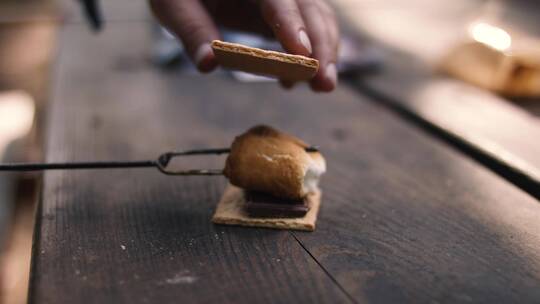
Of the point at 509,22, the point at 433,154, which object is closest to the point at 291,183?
the point at 433,154

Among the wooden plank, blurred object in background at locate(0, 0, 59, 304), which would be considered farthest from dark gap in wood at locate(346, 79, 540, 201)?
blurred object in background at locate(0, 0, 59, 304)

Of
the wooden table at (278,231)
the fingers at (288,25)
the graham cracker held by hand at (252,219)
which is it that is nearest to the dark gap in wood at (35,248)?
the wooden table at (278,231)

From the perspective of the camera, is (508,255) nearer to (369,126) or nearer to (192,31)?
(369,126)

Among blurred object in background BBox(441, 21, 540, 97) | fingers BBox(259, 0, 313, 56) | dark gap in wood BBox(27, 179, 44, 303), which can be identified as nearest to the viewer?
dark gap in wood BBox(27, 179, 44, 303)

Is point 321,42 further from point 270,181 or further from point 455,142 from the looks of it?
point 455,142

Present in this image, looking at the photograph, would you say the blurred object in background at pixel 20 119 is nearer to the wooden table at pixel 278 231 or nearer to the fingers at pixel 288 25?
the wooden table at pixel 278 231

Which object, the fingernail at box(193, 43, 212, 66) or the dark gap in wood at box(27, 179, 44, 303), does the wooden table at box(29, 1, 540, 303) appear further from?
the fingernail at box(193, 43, 212, 66)
